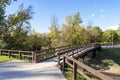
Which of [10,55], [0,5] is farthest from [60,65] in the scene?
[0,5]

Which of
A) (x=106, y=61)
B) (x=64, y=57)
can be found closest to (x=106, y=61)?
(x=106, y=61)

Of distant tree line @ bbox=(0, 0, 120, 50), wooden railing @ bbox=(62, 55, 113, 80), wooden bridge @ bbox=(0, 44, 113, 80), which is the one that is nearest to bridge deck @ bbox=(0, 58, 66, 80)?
wooden bridge @ bbox=(0, 44, 113, 80)

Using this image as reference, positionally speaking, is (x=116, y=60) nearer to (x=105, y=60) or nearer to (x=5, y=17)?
(x=105, y=60)

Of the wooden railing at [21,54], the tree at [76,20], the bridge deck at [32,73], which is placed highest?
the tree at [76,20]

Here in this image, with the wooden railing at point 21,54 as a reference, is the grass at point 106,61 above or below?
below

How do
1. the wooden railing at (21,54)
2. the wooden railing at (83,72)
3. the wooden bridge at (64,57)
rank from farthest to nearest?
the wooden railing at (21,54) → the wooden bridge at (64,57) → the wooden railing at (83,72)

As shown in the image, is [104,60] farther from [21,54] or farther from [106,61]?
[21,54]

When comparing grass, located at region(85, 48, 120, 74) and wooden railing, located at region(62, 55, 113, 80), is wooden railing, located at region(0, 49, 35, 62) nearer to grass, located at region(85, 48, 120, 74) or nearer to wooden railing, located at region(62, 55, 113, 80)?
wooden railing, located at region(62, 55, 113, 80)

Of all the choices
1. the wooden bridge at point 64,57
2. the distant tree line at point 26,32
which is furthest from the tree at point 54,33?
the wooden bridge at point 64,57

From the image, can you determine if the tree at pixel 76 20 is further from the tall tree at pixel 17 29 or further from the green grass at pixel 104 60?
the tall tree at pixel 17 29

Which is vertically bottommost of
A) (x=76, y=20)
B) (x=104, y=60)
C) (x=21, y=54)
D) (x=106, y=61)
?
(x=106, y=61)

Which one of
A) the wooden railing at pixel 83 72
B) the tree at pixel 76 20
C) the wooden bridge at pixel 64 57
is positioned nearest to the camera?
the wooden railing at pixel 83 72

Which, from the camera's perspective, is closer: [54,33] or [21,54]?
[21,54]

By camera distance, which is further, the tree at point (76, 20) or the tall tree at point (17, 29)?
the tree at point (76, 20)
